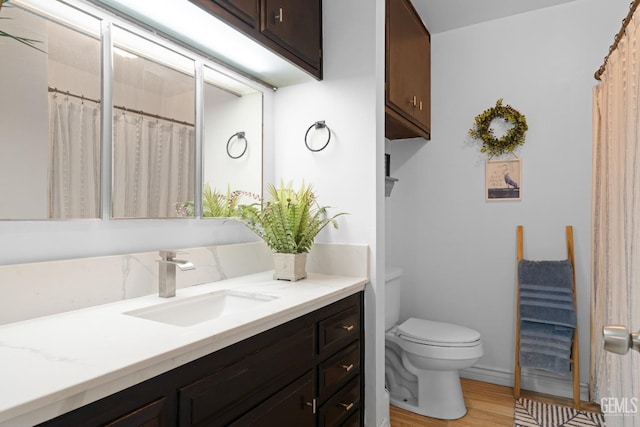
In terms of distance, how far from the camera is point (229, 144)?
1.84m

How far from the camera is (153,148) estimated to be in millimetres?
1482

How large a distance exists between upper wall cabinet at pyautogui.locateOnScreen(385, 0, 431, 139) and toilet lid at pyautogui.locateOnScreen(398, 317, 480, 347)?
126 cm

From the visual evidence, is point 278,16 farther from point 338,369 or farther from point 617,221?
point 617,221

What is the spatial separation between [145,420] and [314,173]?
4.59 ft

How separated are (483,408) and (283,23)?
238 centimetres

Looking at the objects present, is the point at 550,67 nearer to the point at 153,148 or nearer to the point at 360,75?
the point at 360,75

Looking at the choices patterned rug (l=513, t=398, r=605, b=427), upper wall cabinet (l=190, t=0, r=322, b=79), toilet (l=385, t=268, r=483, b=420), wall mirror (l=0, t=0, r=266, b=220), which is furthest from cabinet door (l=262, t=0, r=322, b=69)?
patterned rug (l=513, t=398, r=605, b=427)

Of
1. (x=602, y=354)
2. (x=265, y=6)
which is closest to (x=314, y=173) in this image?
(x=265, y=6)

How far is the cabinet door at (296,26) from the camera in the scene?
1605mm

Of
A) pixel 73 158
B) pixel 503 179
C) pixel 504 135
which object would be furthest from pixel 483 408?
pixel 73 158

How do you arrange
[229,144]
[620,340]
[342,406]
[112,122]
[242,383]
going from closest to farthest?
[620,340] → [242,383] → [112,122] → [342,406] → [229,144]

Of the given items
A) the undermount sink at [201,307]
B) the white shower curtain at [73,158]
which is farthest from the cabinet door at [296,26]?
the undermount sink at [201,307]

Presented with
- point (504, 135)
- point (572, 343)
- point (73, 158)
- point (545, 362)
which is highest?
point (504, 135)

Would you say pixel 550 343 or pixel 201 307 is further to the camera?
pixel 550 343
